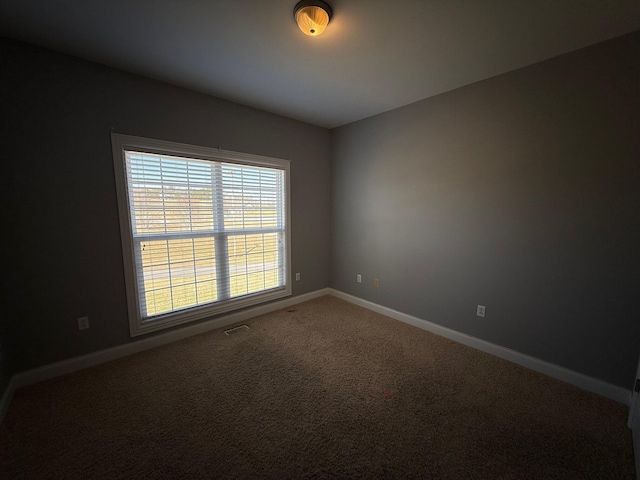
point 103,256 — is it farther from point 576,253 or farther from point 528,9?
point 576,253

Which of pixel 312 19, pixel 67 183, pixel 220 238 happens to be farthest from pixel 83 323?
pixel 312 19

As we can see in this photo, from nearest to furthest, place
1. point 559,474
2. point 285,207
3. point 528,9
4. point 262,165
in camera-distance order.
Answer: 1. point 559,474
2. point 528,9
3. point 262,165
4. point 285,207

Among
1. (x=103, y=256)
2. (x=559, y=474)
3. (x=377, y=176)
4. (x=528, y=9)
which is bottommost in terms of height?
(x=559, y=474)

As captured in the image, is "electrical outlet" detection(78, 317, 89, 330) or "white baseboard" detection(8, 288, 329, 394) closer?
"white baseboard" detection(8, 288, 329, 394)

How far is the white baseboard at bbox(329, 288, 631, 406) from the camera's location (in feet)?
6.06

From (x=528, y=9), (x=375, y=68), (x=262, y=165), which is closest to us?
(x=528, y=9)

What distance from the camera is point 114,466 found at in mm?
1331

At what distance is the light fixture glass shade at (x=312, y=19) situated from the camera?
1.46 metres

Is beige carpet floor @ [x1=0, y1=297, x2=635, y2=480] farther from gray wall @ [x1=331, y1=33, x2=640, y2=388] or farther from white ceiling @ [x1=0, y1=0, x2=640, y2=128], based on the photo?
white ceiling @ [x1=0, y1=0, x2=640, y2=128]

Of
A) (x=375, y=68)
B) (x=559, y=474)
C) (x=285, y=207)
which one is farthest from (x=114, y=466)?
(x=375, y=68)

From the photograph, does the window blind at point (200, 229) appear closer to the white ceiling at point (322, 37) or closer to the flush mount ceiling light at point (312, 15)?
the white ceiling at point (322, 37)

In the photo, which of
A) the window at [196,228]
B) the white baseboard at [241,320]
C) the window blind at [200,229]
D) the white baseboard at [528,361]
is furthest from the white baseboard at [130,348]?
the white baseboard at [528,361]

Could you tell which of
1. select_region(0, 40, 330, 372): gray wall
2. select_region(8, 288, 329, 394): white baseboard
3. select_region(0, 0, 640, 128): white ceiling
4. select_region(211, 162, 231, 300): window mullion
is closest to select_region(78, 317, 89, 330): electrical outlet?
select_region(0, 40, 330, 372): gray wall

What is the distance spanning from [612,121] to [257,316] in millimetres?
3696
